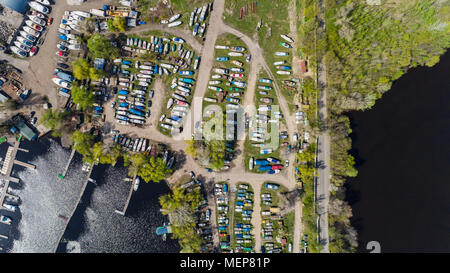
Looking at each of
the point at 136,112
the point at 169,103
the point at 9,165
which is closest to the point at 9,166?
the point at 9,165

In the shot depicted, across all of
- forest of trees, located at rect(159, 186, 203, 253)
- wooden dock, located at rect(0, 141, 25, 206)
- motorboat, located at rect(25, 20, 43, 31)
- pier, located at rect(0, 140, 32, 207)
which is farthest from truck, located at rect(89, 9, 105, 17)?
forest of trees, located at rect(159, 186, 203, 253)

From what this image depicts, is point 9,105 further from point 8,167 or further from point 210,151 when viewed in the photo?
point 210,151
